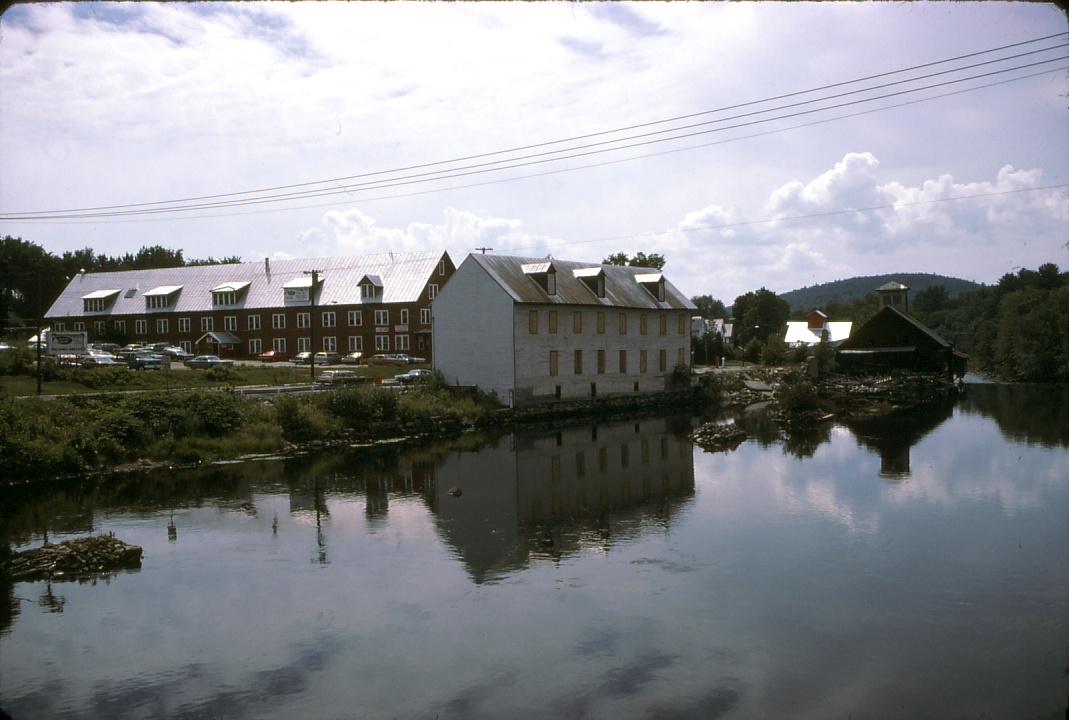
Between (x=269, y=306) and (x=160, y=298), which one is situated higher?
(x=160, y=298)

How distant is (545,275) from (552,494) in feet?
89.4

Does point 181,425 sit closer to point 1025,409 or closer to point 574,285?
point 574,285

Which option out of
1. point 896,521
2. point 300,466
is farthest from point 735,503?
point 300,466

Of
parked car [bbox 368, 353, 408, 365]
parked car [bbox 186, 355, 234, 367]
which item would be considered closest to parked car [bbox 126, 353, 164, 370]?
parked car [bbox 186, 355, 234, 367]

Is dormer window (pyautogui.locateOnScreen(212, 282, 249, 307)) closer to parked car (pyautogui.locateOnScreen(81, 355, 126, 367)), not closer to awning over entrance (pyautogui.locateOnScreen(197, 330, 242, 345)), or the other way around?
awning over entrance (pyautogui.locateOnScreen(197, 330, 242, 345))

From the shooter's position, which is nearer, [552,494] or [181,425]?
[552,494]

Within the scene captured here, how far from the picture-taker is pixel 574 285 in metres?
55.0

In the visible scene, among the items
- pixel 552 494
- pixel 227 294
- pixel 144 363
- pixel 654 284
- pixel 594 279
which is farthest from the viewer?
pixel 227 294

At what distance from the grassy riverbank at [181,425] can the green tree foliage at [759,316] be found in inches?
3121

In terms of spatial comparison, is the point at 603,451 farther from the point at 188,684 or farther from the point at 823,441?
the point at 188,684

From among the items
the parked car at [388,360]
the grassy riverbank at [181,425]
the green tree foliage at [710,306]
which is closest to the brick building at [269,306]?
the parked car at [388,360]

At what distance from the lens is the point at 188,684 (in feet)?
39.8

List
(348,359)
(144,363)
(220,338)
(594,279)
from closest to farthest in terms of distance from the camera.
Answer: (144,363)
(594,279)
(348,359)
(220,338)

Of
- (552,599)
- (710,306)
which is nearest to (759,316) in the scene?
(710,306)
